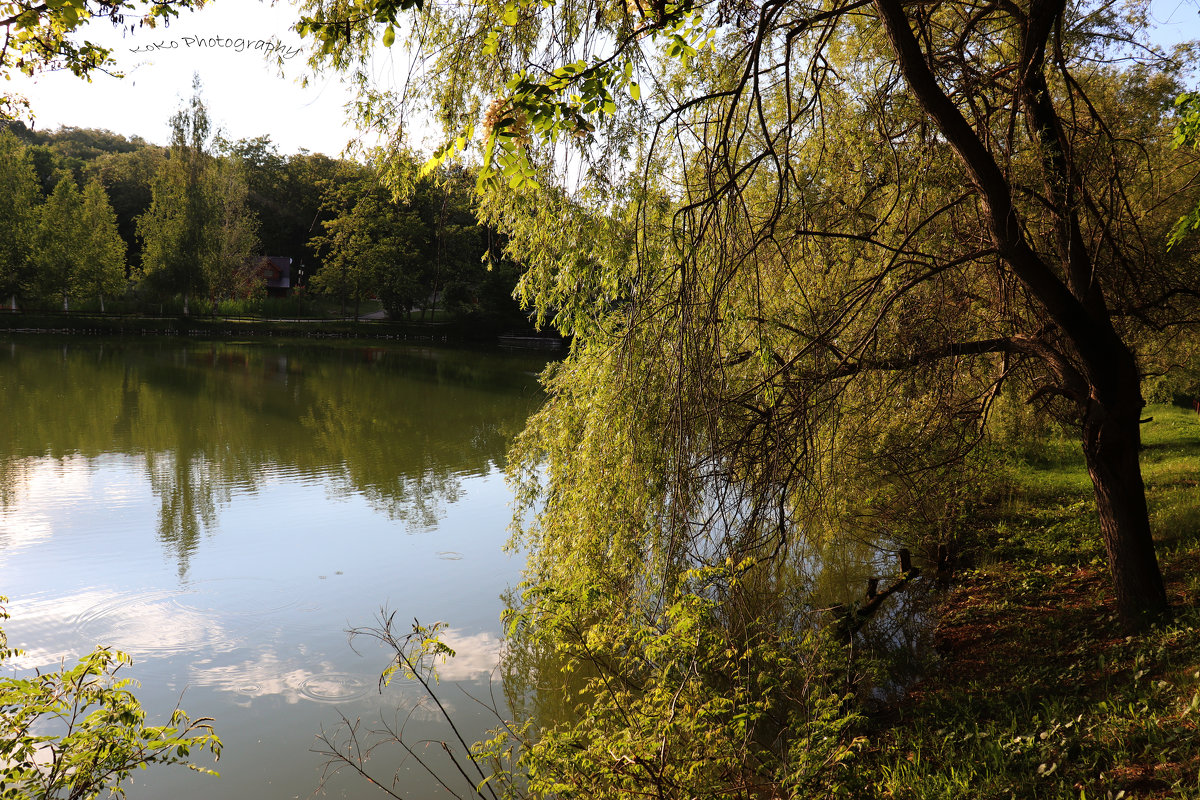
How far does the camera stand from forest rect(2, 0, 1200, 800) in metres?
3.69

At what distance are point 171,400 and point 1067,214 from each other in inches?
799

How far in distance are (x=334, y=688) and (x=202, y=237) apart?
3865cm

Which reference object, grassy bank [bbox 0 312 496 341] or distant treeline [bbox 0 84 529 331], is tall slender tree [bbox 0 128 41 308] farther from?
grassy bank [bbox 0 312 496 341]

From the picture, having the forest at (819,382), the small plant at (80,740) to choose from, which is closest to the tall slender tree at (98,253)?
the forest at (819,382)

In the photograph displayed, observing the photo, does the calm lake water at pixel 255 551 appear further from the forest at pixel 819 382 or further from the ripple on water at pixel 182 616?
the forest at pixel 819 382

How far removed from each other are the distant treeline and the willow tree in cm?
2924

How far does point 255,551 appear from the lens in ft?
31.4

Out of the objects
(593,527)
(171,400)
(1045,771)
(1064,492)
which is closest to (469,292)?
(171,400)

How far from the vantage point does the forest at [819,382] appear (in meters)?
→ 3.69

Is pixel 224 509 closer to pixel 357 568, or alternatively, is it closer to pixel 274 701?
pixel 357 568

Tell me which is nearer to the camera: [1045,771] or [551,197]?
[1045,771]

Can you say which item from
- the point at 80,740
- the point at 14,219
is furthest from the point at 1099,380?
the point at 14,219

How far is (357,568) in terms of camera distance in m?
9.08

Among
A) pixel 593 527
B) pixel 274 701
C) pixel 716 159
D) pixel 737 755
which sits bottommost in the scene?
pixel 274 701
